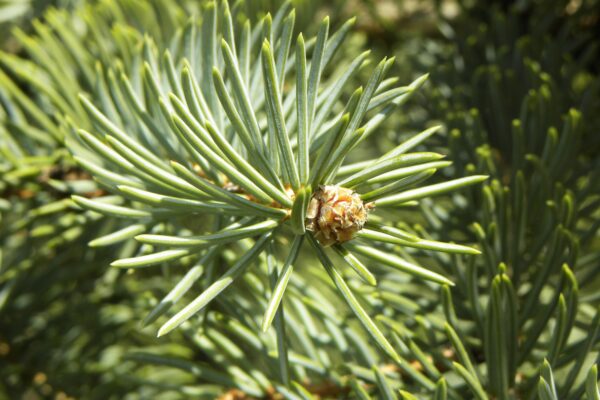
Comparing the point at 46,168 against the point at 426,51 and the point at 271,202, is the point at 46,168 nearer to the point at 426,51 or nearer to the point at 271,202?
the point at 271,202

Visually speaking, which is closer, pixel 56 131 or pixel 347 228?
pixel 347 228

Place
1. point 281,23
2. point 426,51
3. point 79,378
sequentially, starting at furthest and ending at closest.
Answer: point 426,51 → point 79,378 → point 281,23

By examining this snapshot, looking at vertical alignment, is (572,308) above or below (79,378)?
above

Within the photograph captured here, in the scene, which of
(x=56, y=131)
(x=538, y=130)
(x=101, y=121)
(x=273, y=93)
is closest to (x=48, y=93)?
(x=56, y=131)
